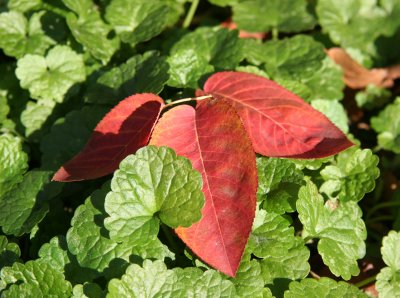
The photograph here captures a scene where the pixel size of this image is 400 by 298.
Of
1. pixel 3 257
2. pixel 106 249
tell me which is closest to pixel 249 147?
pixel 106 249

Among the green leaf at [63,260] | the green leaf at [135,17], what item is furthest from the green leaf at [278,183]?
the green leaf at [135,17]

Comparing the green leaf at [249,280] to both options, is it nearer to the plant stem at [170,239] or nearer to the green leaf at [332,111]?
the plant stem at [170,239]

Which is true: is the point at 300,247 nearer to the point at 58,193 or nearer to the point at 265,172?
the point at 265,172

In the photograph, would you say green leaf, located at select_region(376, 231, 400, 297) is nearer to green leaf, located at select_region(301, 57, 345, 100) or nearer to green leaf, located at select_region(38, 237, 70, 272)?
green leaf, located at select_region(301, 57, 345, 100)

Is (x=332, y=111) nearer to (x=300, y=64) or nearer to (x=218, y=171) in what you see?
(x=300, y=64)

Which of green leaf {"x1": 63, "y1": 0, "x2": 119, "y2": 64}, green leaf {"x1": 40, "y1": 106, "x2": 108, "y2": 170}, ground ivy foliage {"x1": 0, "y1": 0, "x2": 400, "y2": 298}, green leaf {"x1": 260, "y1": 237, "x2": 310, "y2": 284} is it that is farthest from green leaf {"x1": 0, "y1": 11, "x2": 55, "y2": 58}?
green leaf {"x1": 260, "y1": 237, "x2": 310, "y2": 284}
